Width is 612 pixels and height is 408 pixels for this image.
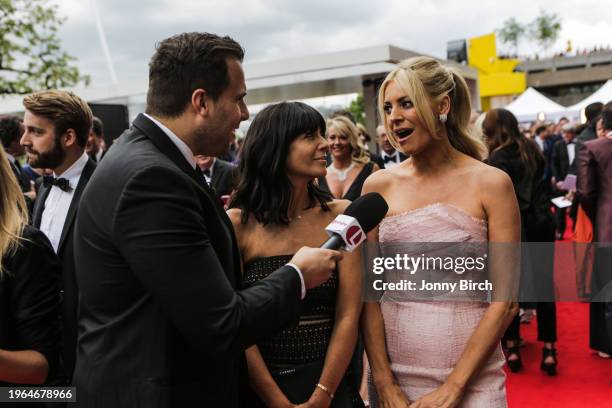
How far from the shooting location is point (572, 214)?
21.3 feet

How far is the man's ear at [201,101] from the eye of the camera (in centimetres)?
159

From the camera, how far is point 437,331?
7.16 feet

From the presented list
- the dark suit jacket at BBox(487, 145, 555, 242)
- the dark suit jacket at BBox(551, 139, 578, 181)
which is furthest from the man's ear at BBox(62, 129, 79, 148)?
the dark suit jacket at BBox(551, 139, 578, 181)

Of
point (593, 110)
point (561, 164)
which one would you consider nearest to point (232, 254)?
point (593, 110)

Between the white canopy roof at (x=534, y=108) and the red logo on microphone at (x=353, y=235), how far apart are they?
1982 cm

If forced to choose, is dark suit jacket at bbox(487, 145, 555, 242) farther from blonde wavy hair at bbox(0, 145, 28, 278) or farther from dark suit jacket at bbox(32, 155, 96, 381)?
blonde wavy hair at bbox(0, 145, 28, 278)

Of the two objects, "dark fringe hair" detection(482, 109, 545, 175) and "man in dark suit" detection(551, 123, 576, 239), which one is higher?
"dark fringe hair" detection(482, 109, 545, 175)

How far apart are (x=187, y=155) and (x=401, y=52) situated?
43.4 ft

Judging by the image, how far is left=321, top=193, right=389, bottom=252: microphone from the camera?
1.67m

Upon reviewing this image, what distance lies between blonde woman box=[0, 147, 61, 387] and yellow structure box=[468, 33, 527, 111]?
33.0 metres

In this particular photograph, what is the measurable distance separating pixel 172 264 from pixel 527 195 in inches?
169

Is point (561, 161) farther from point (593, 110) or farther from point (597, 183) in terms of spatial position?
point (597, 183)

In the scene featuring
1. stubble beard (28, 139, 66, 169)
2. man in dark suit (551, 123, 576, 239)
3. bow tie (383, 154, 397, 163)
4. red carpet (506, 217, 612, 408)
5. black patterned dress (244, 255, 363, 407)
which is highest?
stubble beard (28, 139, 66, 169)

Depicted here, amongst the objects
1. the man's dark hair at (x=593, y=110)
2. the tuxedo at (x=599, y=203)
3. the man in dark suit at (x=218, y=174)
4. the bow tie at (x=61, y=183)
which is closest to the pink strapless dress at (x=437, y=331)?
the bow tie at (x=61, y=183)
